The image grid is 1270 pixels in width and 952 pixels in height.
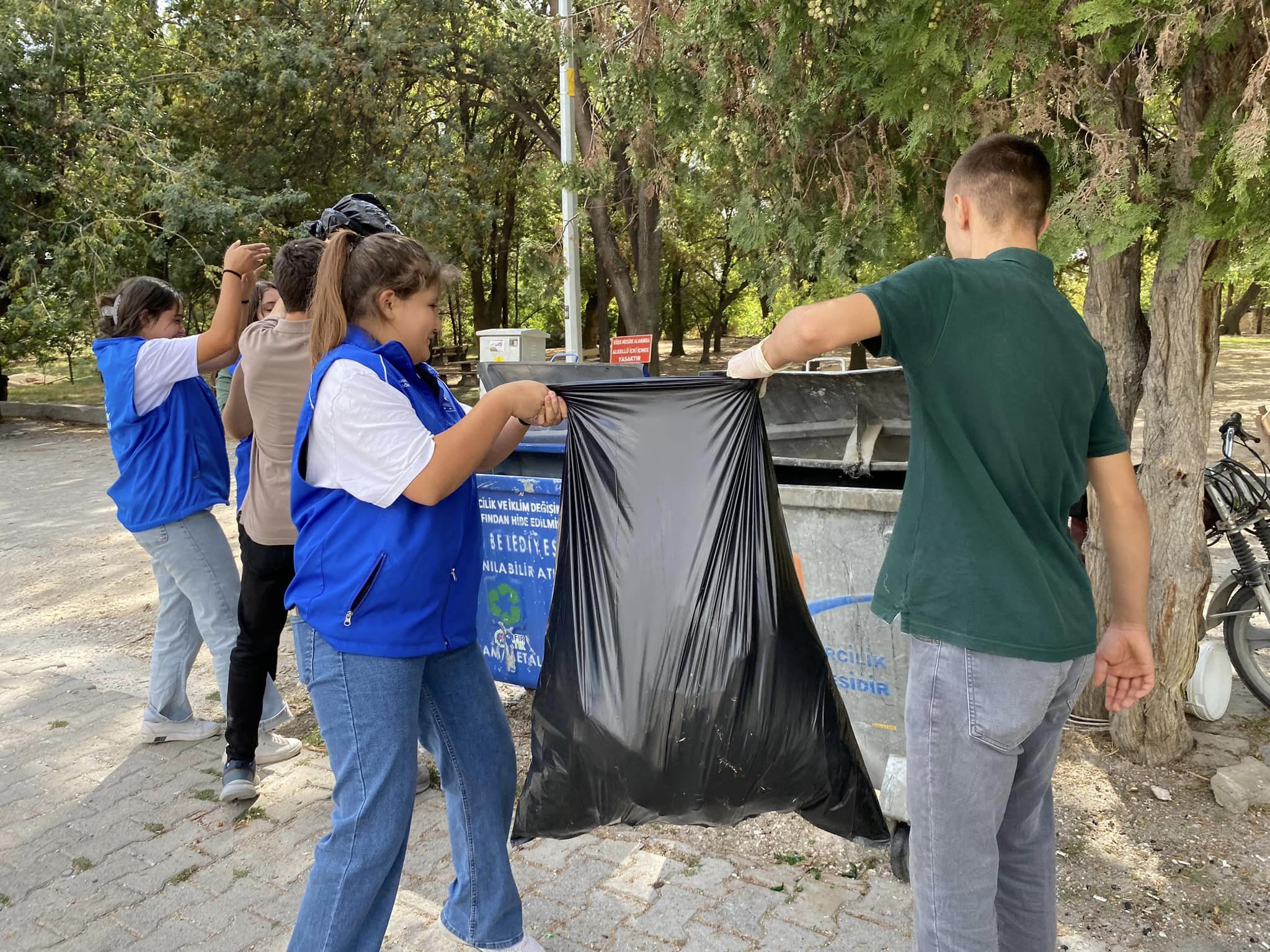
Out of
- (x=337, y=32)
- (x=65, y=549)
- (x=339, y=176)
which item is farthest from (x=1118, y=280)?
(x=339, y=176)

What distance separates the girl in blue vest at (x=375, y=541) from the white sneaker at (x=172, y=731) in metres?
2.12

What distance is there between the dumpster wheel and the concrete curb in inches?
630

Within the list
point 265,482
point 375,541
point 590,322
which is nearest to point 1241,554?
point 375,541

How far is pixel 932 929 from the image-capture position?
5.99 ft

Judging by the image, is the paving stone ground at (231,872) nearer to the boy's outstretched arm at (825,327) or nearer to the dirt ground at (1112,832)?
the dirt ground at (1112,832)

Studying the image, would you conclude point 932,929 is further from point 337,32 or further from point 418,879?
point 337,32

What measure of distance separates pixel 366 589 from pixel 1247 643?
362 centimetres

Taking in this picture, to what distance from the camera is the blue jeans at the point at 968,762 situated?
1741mm

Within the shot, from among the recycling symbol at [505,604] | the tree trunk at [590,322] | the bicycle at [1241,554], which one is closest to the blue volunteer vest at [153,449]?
the recycling symbol at [505,604]

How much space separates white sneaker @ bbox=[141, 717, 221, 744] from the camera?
3.98m

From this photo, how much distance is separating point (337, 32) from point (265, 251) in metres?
12.7

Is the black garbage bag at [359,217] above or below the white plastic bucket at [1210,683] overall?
above

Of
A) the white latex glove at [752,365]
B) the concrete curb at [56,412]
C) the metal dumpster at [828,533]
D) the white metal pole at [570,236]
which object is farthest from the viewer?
the concrete curb at [56,412]

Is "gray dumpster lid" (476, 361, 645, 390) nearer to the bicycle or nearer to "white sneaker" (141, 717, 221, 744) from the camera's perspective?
"white sneaker" (141, 717, 221, 744)
